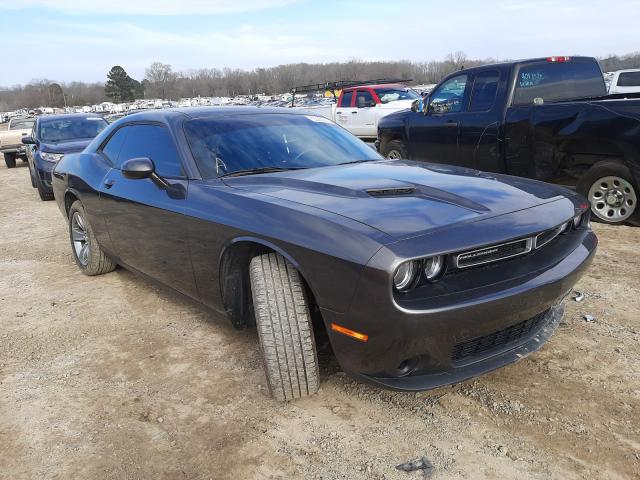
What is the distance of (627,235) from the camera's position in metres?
5.16

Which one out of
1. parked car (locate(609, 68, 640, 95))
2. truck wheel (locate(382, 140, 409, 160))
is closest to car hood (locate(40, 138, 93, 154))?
truck wheel (locate(382, 140, 409, 160))

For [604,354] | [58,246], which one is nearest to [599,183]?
[604,354]

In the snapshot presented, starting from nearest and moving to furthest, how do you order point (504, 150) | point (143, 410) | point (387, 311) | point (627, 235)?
point (387, 311)
point (143, 410)
point (627, 235)
point (504, 150)

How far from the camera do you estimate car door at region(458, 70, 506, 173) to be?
6.14 m

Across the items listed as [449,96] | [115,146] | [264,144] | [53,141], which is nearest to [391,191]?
[264,144]

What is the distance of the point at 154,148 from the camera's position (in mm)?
3582

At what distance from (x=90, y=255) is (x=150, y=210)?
5.21 feet

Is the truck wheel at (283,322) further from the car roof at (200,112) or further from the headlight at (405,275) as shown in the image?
the car roof at (200,112)

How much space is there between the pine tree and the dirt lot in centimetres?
11971

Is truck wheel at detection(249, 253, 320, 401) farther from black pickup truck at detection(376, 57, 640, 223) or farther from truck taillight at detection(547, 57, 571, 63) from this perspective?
truck taillight at detection(547, 57, 571, 63)

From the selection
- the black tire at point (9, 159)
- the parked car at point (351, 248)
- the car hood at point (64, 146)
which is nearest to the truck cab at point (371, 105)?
the car hood at point (64, 146)

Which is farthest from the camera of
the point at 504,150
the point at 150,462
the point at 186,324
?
the point at 504,150

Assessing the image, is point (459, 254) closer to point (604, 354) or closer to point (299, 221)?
point (299, 221)

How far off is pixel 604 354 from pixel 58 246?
5632mm
